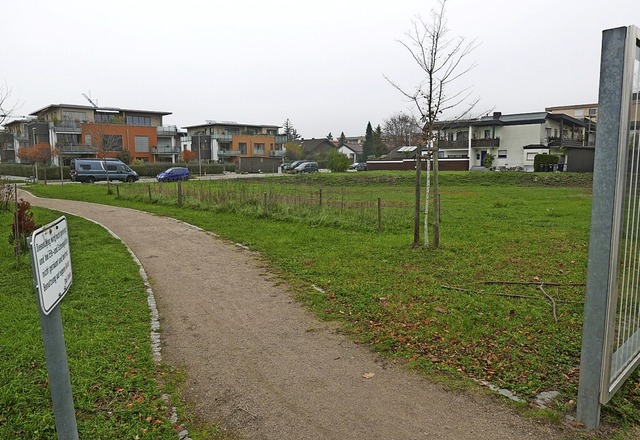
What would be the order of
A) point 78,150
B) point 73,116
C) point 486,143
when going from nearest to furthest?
1. point 486,143
2. point 78,150
3. point 73,116

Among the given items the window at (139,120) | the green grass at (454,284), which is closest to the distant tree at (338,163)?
the window at (139,120)

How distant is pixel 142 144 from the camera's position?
6519 cm

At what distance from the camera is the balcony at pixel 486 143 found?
5434cm

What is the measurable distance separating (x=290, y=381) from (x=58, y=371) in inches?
93.3

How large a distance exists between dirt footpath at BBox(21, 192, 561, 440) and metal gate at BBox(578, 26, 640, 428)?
1.99ft

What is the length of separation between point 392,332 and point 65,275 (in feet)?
12.6

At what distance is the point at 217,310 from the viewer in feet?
21.6

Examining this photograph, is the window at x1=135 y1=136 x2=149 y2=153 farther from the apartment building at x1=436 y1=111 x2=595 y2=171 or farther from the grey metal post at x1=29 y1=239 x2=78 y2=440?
the grey metal post at x1=29 y1=239 x2=78 y2=440

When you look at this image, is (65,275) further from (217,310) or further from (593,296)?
(217,310)

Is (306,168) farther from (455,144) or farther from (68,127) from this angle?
(68,127)

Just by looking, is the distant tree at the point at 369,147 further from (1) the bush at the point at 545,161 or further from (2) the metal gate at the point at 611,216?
(2) the metal gate at the point at 611,216

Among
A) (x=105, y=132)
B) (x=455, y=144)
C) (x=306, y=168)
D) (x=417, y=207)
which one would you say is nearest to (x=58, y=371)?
(x=417, y=207)

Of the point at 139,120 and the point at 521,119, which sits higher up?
the point at 139,120

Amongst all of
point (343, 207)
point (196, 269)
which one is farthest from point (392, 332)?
point (343, 207)
